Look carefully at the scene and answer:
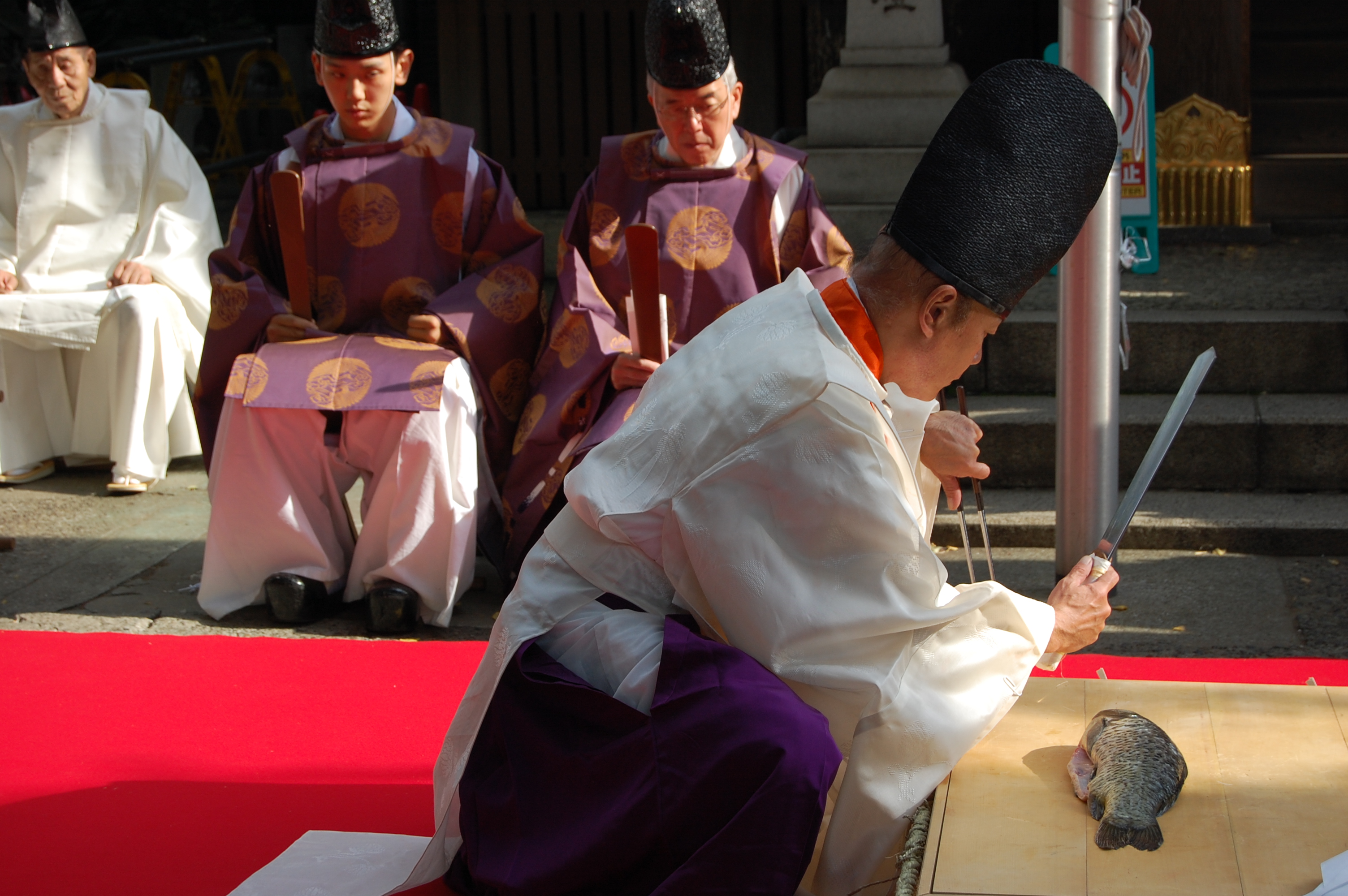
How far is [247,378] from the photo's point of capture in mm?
3729

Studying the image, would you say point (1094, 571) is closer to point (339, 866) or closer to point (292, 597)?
point (339, 866)

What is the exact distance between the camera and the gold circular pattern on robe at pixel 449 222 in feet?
13.0

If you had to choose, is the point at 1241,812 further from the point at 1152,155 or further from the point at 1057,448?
the point at 1152,155

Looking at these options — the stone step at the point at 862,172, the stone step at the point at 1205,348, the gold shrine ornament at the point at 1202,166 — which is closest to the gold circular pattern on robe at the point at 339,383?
the stone step at the point at 1205,348

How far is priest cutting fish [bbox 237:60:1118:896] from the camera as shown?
1709mm

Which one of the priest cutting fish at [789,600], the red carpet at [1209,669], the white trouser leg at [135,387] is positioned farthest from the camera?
the white trouser leg at [135,387]

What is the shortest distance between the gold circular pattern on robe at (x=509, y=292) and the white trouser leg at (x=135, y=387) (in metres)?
1.77

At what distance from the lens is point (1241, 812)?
67.8 inches

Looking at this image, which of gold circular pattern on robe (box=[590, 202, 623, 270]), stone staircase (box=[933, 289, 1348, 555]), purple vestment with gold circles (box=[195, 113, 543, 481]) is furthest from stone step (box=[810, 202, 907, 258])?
purple vestment with gold circles (box=[195, 113, 543, 481])

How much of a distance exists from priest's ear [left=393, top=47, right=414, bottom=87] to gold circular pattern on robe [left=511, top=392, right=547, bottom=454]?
1.06 metres

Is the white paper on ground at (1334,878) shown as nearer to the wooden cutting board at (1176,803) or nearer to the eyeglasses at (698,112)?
the wooden cutting board at (1176,803)

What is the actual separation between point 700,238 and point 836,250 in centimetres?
41

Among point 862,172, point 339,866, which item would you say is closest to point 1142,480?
point 339,866

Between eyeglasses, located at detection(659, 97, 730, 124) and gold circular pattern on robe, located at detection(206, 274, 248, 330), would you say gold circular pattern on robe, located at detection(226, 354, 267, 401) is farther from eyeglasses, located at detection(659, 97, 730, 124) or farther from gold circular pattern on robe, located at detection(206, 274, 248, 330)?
eyeglasses, located at detection(659, 97, 730, 124)
